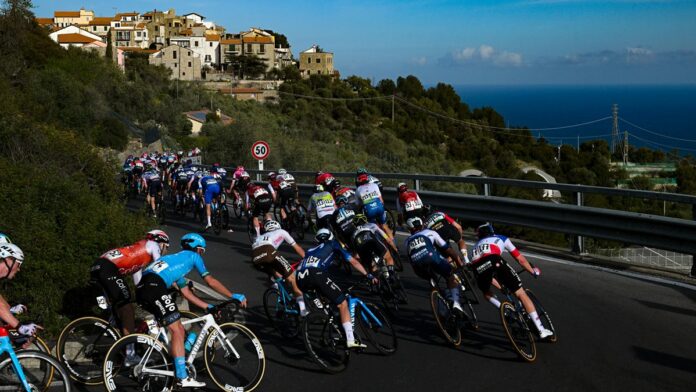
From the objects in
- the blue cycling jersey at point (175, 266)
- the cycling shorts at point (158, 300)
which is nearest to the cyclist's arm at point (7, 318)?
the cycling shorts at point (158, 300)

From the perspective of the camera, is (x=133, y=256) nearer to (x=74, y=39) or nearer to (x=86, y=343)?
(x=86, y=343)

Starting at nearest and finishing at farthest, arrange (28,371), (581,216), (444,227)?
(28,371)
(444,227)
(581,216)

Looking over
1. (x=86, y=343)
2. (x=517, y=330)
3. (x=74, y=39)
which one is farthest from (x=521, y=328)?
(x=74, y=39)

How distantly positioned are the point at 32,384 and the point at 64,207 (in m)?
5.61

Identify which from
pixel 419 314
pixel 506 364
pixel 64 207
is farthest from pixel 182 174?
pixel 506 364

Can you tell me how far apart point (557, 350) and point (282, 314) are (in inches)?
140

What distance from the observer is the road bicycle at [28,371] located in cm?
764

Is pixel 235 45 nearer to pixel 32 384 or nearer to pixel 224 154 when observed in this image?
pixel 224 154

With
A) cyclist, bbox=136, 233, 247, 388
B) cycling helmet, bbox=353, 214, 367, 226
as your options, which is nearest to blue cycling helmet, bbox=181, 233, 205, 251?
cyclist, bbox=136, 233, 247, 388

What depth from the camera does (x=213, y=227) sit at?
21.0 meters

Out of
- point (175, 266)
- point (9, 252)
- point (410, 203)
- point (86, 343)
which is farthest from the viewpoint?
point (410, 203)

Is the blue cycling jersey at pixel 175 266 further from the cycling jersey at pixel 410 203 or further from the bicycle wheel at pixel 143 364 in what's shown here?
A: the cycling jersey at pixel 410 203

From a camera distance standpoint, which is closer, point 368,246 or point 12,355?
point 12,355

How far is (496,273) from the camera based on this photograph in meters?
10.1
